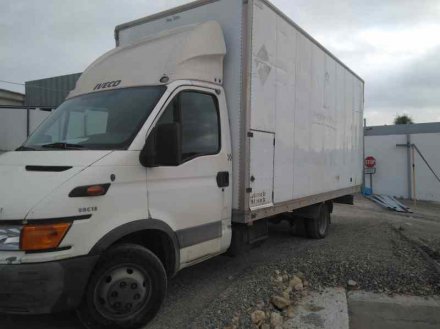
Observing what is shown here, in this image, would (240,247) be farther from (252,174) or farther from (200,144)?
(200,144)

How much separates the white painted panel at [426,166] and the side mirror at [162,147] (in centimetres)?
1889

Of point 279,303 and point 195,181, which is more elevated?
point 195,181

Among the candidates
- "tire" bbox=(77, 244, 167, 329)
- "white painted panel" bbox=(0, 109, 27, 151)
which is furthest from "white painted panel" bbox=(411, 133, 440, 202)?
"tire" bbox=(77, 244, 167, 329)

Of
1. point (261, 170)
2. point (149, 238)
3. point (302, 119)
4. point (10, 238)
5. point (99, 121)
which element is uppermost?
point (302, 119)

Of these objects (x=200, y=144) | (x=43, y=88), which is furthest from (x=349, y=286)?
(x=43, y=88)

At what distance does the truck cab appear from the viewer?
133 inches

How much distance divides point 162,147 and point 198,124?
3.20 ft

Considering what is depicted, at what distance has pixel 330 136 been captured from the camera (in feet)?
27.1

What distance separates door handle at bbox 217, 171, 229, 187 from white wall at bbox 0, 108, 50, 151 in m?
15.5

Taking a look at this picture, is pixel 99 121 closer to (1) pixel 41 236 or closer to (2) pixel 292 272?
(1) pixel 41 236

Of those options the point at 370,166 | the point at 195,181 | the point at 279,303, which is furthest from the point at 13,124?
the point at 279,303

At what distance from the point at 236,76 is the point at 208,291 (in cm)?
267

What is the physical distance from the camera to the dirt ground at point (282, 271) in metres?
4.39

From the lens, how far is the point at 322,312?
188 inches
